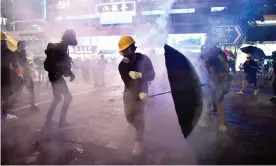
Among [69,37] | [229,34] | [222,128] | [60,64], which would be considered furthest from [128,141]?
[229,34]

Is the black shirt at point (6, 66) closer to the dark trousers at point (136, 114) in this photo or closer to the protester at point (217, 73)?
the dark trousers at point (136, 114)

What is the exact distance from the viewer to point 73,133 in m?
4.61

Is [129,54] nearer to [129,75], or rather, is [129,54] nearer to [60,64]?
[129,75]

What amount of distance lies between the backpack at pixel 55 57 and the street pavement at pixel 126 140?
1194 mm

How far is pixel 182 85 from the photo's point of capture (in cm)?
Answer: 298

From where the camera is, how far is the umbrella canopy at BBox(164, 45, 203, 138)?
297cm

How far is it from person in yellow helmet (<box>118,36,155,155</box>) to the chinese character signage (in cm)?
1554

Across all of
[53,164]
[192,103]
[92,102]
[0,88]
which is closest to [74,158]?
[53,164]

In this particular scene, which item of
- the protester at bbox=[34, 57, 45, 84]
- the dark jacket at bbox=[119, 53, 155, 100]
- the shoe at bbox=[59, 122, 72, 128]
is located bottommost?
the shoe at bbox=[59, 122, 72, 128]

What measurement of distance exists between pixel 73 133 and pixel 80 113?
5.12ft

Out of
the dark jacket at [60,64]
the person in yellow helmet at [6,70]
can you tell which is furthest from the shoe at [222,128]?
the person in yellow helmet at [6,70]

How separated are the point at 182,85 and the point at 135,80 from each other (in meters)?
0.92

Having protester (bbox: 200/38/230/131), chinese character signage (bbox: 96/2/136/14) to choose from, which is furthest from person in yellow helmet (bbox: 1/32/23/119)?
chinese character signage (bbox: 96/2/136/14)

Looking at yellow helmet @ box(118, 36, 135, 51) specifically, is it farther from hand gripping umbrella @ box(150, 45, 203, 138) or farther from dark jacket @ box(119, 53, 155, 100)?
hand gripping umbrella @ box(150, 45, 203, 138)
